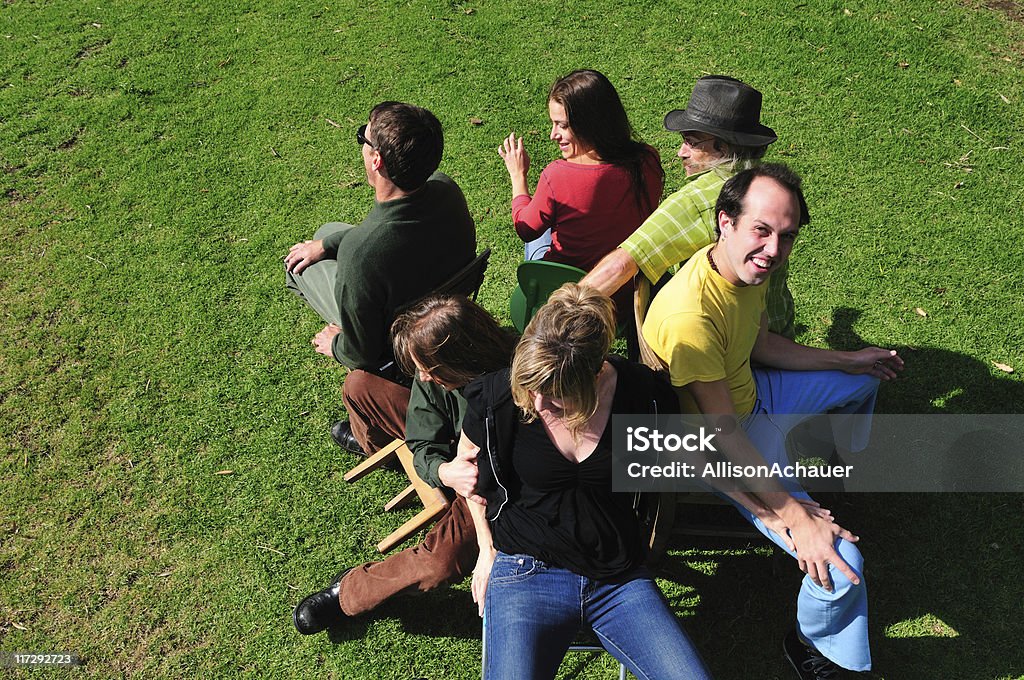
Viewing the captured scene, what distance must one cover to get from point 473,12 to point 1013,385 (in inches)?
240

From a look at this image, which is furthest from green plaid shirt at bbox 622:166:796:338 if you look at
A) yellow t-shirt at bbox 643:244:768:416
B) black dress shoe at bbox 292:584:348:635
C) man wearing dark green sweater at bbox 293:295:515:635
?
black dress shoe at bbox 292:584:348:635

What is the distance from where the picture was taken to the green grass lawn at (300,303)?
14.2 ft

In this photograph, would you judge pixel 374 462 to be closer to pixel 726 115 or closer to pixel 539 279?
pixel 539 279

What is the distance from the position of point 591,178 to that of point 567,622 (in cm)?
232

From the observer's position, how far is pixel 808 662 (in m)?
3.89

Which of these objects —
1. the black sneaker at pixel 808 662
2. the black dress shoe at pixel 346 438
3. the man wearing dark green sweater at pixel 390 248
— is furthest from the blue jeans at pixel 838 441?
the black dress shoe at pixel 346 438

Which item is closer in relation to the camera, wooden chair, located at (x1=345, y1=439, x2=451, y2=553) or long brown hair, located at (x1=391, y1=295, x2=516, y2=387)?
long brown hair, located at (x1=391, y1=295, x2=516, y2=387)

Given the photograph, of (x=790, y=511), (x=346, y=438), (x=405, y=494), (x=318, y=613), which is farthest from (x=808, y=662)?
(x=346, y=438)

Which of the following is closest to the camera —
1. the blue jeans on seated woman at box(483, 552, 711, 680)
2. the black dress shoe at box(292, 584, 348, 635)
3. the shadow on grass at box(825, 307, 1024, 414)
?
the blue jeans on seated woman at box(483, 552, 711, 680)

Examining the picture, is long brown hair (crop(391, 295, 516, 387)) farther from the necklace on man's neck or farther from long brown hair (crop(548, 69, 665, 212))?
long brown hair (crop(548, 69, 665, 212))

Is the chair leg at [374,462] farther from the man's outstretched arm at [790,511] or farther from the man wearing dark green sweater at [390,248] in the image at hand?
the man's outstretched arm at [790,511]

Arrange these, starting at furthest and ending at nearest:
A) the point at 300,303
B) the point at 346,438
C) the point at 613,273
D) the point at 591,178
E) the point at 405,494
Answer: the point at 300,303
the point at 346,438
the point at 405,494
the point at 591,178
the point at 613,273

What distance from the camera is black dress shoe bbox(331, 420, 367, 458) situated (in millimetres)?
5000

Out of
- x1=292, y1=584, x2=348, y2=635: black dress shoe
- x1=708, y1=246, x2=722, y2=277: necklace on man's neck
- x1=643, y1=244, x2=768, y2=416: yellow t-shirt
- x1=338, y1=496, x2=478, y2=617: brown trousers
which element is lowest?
x1=292, y1=584, x2=348, y2=635: black dress shoe
